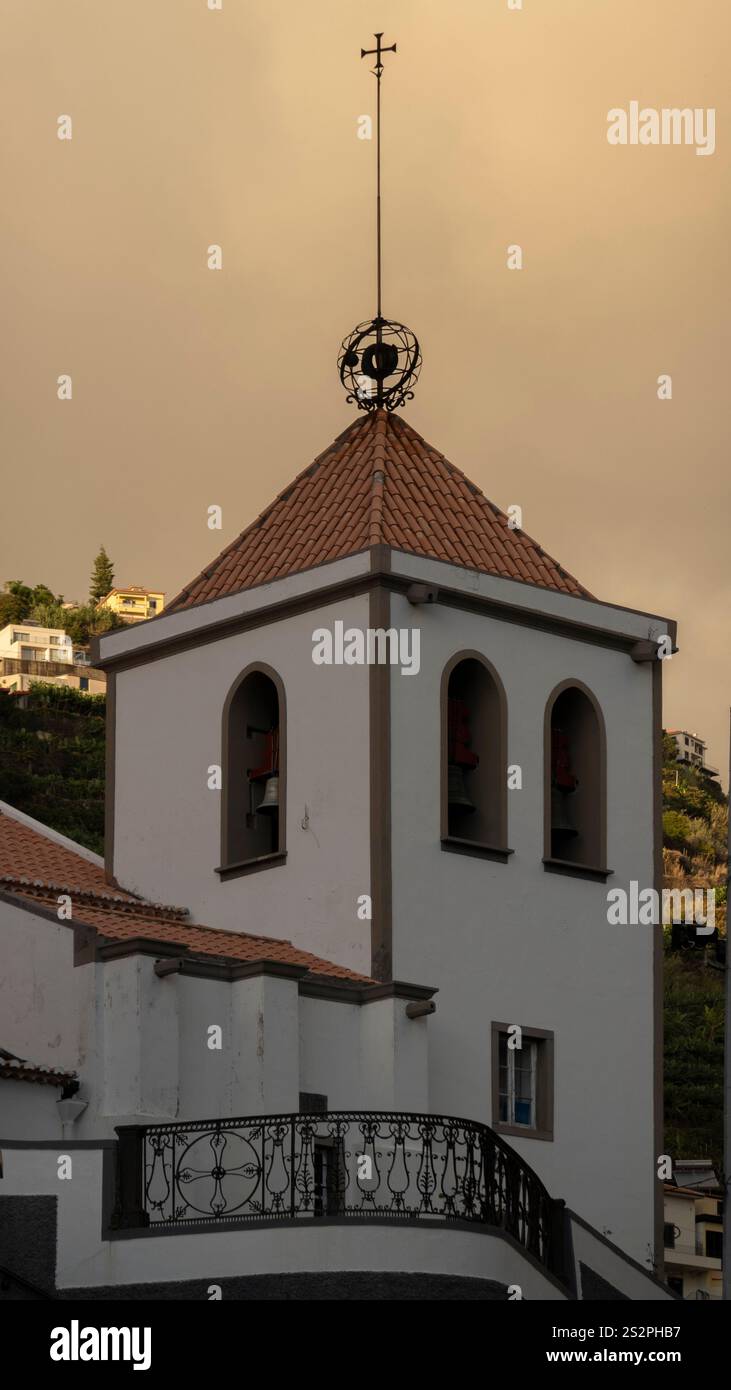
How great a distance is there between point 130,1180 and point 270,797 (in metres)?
7.34

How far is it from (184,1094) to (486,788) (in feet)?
19.2

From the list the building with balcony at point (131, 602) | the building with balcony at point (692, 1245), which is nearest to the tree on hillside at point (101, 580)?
the building with balcony at point (131, 602)

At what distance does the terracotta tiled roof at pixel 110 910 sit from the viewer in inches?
1081

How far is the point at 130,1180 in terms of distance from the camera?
23609 millimetres

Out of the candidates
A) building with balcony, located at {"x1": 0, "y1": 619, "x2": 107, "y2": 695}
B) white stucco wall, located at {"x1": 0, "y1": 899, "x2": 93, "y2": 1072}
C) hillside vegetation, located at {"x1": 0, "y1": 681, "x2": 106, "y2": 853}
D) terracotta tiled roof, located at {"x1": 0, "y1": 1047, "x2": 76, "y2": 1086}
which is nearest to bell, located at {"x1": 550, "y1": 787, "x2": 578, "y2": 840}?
white stucco wall, located at {"x1": 0, "y1": 899, "x2": 93, "y2": 1072}

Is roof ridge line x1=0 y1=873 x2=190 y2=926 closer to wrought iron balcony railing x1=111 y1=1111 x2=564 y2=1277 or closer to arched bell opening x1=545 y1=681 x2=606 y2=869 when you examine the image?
arched bell opening x1=545 y1=681 x2=606 y2=869

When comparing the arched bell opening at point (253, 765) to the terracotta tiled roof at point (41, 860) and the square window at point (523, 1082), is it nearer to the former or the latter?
the terracotta tiled roof at point (41, 860)

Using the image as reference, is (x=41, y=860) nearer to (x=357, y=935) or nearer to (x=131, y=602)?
(x=357, y=935)

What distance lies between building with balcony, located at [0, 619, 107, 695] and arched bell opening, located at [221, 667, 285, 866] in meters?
67.9

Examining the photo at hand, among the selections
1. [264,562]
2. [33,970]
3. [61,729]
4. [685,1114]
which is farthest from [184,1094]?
[61,729]

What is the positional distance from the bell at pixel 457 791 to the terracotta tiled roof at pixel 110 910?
7.55 feet

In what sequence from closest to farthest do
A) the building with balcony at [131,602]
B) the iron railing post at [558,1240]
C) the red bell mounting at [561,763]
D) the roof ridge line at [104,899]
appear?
the iron railing post at [558,1240] → the roof ridge line at [104,899] → the red bell mounting at [561,763] → the building with balcony at [131,602]

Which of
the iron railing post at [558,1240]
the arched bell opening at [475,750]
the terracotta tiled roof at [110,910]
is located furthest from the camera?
the arched bell opening at [475,750]
